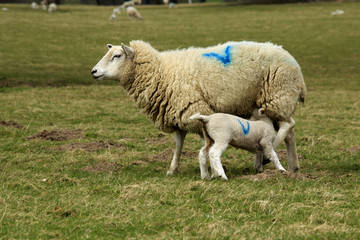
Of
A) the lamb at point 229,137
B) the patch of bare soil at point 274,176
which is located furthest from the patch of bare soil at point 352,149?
the patch of bare soil at point 274,176

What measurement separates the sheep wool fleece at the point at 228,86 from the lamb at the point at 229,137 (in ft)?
1.01

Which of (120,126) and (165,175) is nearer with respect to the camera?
(165,175)

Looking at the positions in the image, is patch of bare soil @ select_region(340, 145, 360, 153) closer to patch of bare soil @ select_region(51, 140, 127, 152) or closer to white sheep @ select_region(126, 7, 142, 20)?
patch of bare soil @ select_region(51, 140, 127, 152)

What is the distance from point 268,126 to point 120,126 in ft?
16.5

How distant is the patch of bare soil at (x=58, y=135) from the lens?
10008mm

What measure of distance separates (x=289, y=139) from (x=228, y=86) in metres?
1.24

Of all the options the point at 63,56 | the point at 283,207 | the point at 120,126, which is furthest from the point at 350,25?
the point at 283,207

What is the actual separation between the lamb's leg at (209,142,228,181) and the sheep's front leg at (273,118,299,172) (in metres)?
1.11

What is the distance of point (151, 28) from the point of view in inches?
1363

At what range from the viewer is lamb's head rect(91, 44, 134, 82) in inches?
316

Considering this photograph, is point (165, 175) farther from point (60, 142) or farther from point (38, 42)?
point (38, 42)

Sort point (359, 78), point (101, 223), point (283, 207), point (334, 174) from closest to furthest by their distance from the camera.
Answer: point (101, 223) → point (283, 207) → point (334, 174) → point (359, 78)

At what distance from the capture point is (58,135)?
10.2 meters

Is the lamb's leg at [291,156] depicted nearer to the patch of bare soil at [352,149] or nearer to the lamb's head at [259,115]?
the lamb's head at [259,115]
